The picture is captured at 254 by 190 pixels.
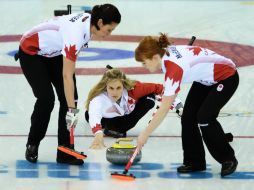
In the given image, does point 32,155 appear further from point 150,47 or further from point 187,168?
point 150,47

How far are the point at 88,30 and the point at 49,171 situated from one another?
4.17 feet

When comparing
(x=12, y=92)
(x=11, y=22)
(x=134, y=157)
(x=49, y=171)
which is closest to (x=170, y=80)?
(x=134, y=157)

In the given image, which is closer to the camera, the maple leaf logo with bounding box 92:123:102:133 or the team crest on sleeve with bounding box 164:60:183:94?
the team crest on sleeve with bounding box 164:60:183:94

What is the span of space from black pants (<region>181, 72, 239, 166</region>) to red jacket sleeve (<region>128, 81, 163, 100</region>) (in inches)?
50.1

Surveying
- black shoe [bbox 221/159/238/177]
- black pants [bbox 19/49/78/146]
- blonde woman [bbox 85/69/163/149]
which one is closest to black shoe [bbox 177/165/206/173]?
black shoe [bbox 221/159/238/177]

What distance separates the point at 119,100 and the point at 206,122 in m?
1.63

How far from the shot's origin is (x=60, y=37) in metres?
8.22

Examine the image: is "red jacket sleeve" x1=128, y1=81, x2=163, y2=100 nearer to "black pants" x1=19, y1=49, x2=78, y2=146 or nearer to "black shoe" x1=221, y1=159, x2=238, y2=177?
"black pants" x1=19, y1=49, x2=78, y2=146

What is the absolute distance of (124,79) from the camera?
368 inches

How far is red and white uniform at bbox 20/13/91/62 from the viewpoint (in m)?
7.90

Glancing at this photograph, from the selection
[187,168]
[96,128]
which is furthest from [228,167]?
[96,128]

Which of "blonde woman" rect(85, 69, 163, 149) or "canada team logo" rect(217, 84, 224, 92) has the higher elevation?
"canada team logo" rect(217, 84, 224, 92)

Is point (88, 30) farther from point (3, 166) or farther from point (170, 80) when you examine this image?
point (3, 166)

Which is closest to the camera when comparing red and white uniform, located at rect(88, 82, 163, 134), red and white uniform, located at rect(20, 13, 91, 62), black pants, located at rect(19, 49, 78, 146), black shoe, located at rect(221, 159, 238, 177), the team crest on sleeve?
the team crest on sleeve
